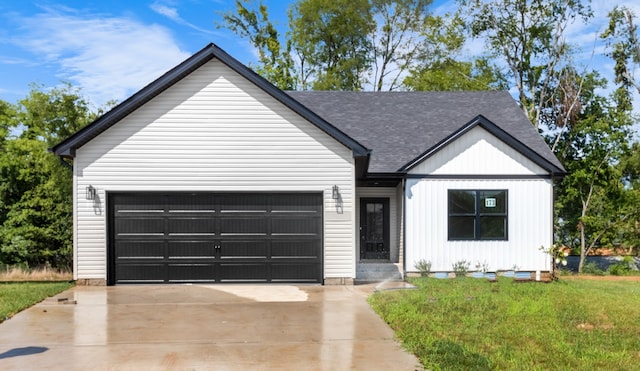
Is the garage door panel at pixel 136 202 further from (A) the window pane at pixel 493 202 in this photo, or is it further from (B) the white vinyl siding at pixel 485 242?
(A) the window pane at pixel 493 202

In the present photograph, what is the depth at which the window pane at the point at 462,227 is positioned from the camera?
14883mm

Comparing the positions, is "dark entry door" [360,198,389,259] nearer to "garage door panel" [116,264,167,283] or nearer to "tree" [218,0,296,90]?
"garage door panel" [116,264,167,283]

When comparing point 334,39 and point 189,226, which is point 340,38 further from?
→ point 189,226

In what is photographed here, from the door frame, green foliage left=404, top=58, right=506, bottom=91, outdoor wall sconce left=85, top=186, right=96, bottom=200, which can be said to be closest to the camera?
outdoor wall sconce left=85, top=186, right=96, bottom=200

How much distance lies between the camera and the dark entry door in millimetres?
16859

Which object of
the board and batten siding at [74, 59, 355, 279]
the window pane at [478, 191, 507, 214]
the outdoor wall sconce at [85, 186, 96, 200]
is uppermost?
the board and batten siding at [74, 59, 355, 279]

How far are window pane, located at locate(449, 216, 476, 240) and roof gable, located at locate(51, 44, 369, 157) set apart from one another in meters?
3.60

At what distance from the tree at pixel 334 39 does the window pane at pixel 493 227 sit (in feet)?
64.9

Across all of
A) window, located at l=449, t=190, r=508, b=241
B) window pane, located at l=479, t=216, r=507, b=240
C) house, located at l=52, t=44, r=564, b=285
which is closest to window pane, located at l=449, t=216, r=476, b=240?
window, located at l=449, t=190, r=508, b=241

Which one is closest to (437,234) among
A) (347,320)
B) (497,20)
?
(347,320)

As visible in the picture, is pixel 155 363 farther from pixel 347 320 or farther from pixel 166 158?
pixel 166 158

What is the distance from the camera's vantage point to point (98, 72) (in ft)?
83.3

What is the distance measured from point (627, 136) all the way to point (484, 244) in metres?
11.5

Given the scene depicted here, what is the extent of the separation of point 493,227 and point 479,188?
117 centimetres
